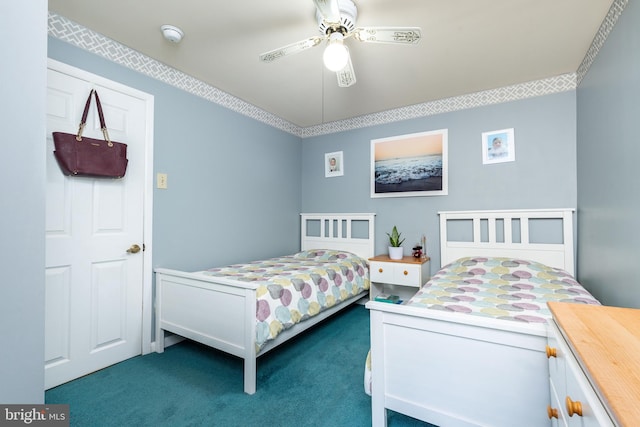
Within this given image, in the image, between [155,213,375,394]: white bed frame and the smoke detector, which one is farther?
the smoke detector

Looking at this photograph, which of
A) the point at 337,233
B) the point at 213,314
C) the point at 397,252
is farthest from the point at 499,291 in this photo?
the point at 337,233

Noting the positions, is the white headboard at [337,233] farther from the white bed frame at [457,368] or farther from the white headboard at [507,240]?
the white bed frame at [457,368]

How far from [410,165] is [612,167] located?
1711 millimetres

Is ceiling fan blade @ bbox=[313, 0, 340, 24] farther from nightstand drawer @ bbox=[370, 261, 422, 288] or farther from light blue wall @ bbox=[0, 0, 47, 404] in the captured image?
nightstand drawer @ bbox=[370, 261, 422, 288]

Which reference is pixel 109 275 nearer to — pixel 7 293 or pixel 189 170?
pixel 189 170

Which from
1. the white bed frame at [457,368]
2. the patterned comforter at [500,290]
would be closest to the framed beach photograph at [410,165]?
the patterned comforter at [500,290]

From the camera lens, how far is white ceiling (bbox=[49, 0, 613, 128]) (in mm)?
1771

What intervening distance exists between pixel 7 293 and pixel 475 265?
9.12 ft

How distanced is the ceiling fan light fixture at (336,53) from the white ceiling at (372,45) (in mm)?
246

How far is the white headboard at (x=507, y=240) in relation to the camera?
8.30ft

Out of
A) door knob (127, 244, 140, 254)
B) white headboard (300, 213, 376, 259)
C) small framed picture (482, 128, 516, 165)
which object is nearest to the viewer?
door knob (127, 244, 140, 254)

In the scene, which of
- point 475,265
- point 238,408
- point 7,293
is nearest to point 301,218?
point 475,265

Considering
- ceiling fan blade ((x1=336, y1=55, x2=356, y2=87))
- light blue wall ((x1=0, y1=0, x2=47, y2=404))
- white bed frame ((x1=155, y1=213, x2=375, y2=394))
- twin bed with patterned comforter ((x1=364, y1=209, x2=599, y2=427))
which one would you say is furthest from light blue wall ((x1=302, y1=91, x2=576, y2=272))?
light blue wall ((x1=0, y1=0, x2=47, y2=404))

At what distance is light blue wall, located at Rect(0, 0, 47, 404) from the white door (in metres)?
1.50
